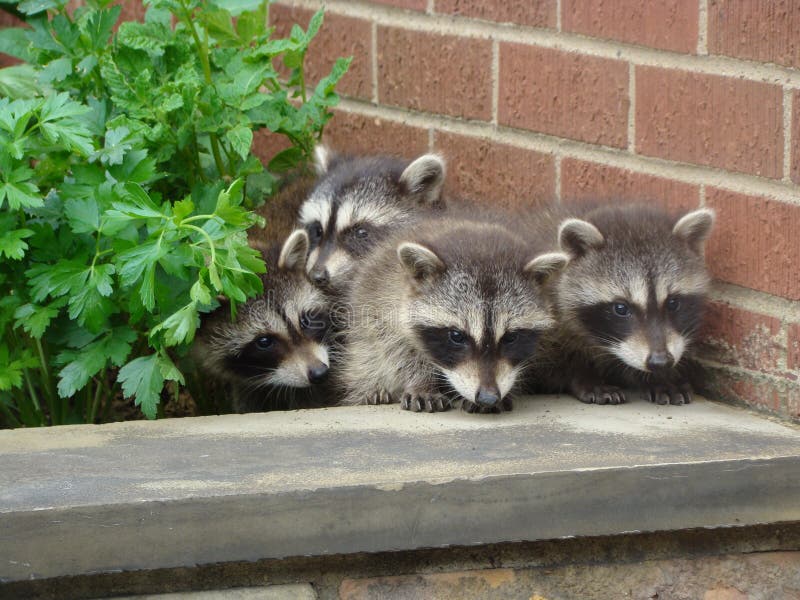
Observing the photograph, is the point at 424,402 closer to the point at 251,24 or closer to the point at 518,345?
the point at 518,345

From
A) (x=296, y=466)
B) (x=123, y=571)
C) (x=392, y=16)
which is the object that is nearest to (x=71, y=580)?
(x=123, y=571)

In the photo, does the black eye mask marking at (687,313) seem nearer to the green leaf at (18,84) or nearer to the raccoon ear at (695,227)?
the raccoon ear at (695,227)

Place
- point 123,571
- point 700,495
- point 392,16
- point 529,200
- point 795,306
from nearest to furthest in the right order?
1. point 123,571
2. point 700,495
3. point 795,306
4. point 529,200
5. point 392,16

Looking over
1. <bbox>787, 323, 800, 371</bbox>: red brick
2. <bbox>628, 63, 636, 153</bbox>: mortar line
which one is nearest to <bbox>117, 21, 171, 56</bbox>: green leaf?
<bbox>628, 63, 636, 153</bbox>: mortar line

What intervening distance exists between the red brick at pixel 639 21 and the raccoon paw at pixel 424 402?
1.24 m

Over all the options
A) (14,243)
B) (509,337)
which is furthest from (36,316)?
(509,337)

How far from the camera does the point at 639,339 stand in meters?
3.66

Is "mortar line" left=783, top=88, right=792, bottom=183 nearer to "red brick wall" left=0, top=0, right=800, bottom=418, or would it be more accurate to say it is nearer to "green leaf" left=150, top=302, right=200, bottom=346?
"red brick wall" left=0, top=0, right=800, bottom=418

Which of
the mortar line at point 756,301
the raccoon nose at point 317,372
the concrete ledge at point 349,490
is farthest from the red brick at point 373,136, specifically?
the concrete ledge at point 349,490

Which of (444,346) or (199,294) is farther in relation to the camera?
(444,346)

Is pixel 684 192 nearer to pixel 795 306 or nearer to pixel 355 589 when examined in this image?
pixel 795 306

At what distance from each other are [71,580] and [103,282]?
976 mm

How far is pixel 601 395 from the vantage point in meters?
3.64

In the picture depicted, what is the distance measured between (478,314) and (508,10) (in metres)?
1.10
